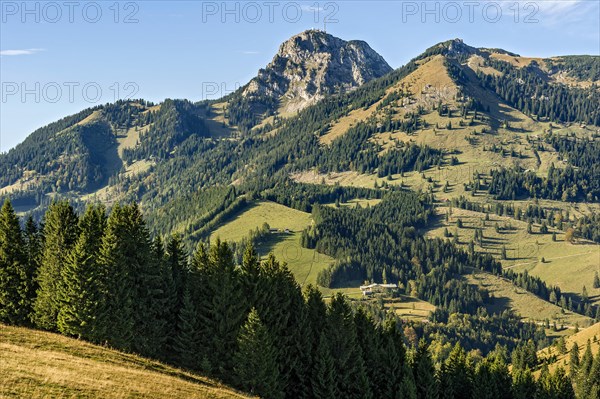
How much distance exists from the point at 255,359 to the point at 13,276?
117ft

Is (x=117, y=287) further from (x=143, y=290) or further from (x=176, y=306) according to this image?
(x=176, y=306)

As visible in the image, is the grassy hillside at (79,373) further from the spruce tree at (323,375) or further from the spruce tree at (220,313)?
the spruce tree at (323,375)

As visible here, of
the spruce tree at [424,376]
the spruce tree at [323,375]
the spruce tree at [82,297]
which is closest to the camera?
the spruce tree at [82,297]

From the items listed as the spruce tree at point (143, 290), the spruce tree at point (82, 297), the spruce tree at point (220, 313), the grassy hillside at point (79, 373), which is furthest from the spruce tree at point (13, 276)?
the spruce tree at point (220, 313)

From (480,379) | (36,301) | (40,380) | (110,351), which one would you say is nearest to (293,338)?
(110,351)

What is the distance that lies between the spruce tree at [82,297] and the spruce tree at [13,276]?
28.0ft

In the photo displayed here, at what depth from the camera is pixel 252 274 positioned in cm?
8481

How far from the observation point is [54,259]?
7681cm

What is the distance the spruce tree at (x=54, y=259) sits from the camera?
7438cm

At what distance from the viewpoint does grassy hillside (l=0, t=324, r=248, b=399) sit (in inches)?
1841

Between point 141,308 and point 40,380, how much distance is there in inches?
1163

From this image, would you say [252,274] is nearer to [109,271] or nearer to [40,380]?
[109,271]

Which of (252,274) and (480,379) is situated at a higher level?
(252,274)

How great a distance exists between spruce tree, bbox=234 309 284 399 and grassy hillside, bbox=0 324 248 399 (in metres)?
5.66
